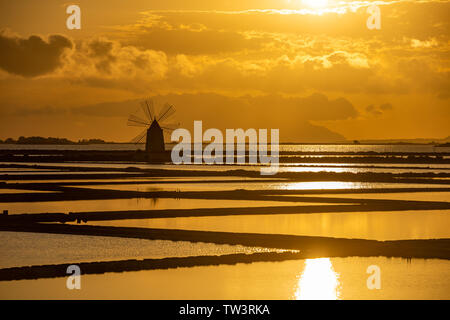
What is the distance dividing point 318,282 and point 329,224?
7.85 meters

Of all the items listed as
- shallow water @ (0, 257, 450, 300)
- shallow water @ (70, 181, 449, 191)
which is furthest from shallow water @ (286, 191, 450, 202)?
shallow water @ (0, 257, 450, 300)

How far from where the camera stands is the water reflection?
1240 centimetres

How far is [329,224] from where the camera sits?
20953 mm

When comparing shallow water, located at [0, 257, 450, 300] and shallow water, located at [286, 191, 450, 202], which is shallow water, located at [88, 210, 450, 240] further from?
shallow water, located at [286, 191, 450, 202]

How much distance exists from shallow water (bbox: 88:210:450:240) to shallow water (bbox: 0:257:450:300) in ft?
14.1

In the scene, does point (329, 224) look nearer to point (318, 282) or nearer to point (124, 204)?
point (318, 282)

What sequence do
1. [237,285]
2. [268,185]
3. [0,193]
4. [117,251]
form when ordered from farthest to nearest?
[268,185] < [0,193] < [117,251] < [237,285]

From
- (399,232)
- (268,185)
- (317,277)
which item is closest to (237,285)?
(317,277)
